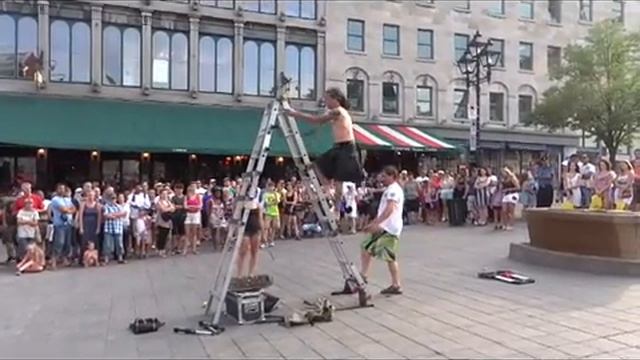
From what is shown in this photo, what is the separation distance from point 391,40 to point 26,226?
78.3 feet

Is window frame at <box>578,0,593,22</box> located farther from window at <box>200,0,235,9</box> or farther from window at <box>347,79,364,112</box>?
window at <box>200,0,235,9</box>

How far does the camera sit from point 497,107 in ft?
117

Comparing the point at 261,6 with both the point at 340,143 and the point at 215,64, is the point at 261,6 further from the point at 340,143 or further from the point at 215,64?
the point at 340,143

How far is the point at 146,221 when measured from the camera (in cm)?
1505

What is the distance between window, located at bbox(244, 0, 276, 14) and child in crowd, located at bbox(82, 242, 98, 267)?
717 inches

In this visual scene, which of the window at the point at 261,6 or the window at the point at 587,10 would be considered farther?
the window at the point at 587,10

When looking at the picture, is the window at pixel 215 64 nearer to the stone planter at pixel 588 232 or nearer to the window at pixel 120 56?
the window at pixel 120 56

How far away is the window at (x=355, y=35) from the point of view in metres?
32.0

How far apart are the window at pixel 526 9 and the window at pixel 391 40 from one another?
340 inches

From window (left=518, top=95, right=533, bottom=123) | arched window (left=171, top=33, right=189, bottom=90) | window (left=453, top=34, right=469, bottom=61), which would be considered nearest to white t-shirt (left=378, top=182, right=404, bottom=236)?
arched window (left=171, top=33, right=189, bottom=90)

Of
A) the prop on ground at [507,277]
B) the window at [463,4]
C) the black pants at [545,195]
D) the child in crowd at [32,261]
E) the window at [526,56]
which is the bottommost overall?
the child in crowd at [32,261]

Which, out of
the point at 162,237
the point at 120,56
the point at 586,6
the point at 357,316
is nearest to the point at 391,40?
the point at 120,56

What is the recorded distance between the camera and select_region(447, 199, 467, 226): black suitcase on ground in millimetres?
20078

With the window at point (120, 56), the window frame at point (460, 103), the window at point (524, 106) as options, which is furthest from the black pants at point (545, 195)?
the window at point (524, 106)
